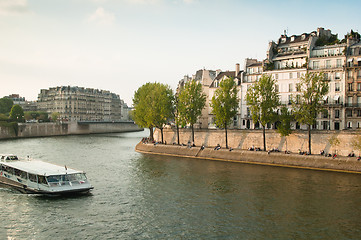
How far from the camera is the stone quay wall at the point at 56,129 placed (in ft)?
460

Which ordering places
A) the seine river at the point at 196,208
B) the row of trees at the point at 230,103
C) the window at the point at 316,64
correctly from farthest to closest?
the window at the point at 316,64 → the row of trees at the point at 230,103 → the seine river at the point at 196,208

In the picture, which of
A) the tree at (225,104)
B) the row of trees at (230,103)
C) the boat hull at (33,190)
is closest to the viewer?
the boat hull at (33,190)

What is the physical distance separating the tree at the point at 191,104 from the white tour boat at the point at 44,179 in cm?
4030

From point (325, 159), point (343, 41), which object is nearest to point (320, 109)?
point (325, 159)

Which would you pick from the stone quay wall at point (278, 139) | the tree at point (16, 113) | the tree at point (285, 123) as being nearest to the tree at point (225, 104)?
the stone quay wall at point (278, 139)

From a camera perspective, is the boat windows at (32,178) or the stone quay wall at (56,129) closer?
the boat windows at (32,178)

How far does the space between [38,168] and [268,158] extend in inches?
1534

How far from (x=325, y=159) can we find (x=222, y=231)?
112 feet

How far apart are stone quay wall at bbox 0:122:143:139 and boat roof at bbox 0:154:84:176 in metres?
95.6

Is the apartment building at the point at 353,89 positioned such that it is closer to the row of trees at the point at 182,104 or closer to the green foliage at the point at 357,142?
the green foliage at the point at 357,142

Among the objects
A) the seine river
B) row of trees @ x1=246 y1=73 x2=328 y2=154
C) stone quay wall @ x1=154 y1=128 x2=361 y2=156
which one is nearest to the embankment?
the seine river

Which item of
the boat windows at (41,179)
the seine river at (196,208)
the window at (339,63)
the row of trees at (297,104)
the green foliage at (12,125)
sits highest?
the window at (339,63)

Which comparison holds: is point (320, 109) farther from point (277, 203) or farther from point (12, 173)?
point (12, 173)

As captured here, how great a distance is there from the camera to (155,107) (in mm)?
87188
